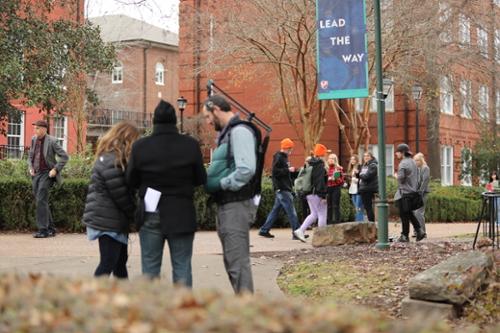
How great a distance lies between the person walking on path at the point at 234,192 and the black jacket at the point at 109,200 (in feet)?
2.37

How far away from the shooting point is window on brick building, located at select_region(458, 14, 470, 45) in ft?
77.6

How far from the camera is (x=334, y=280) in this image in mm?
8445

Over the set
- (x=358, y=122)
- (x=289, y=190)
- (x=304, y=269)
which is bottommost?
(x=304, y=269)

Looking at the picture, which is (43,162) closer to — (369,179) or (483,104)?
(369,179)

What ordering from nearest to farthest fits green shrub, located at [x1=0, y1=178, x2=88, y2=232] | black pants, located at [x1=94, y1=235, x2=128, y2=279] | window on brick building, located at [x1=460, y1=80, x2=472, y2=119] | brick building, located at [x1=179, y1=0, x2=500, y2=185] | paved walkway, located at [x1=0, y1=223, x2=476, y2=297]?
black pants, located at [x1=94, y1=235, x2=128, y2=279], paved walkway, located at [x1=0, y1=223, x2=476, y2=297], green shrub, located at [x1=0, y1=178, x2=88, y2=232], brick building, located at [x1=179, y1=0, x2=500, y2=185], window on brick building, located at [x1=460, y1=80, x2=472, y2=119]

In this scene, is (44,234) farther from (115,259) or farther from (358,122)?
(358,122)

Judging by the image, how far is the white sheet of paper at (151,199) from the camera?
5.92 m

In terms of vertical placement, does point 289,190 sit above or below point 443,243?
above

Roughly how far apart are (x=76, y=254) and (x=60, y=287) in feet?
25.1

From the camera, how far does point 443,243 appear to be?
1191 centimetres

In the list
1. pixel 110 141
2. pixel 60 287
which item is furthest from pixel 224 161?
pixel 60 287

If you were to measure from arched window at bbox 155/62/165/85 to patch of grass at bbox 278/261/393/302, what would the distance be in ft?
160

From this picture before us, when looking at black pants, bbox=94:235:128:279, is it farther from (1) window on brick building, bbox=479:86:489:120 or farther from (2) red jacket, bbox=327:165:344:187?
(1) window on brick building, bbox=479:86:489:120

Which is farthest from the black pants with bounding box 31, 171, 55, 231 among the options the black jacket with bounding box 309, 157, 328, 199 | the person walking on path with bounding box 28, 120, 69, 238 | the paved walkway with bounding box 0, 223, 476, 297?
the black jacket with bounding box 309, 157, 328, 199
